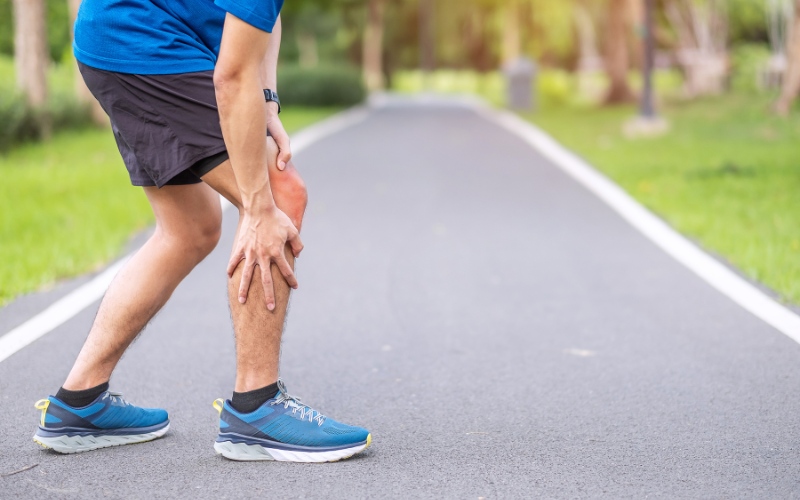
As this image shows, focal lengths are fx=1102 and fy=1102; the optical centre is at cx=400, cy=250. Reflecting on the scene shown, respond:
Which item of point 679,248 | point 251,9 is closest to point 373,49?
point 679,248

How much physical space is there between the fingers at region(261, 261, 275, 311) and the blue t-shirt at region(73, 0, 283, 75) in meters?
0.60

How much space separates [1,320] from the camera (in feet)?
17.6

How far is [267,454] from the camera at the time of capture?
3.34 meters

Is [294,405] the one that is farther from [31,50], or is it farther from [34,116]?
[31,50]

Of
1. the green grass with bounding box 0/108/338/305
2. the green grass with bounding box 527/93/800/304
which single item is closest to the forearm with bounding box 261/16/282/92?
the green grass with bounding box 0/108/338/305

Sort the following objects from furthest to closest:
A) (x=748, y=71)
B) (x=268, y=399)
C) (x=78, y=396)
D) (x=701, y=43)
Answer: (x=701, y=43) < (x=748, y=71) < (x=78, y=396) < (x=268, y=399)

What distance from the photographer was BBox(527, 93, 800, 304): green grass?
7160mm

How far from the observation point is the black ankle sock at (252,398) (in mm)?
3264

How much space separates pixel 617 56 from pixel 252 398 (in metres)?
27.0

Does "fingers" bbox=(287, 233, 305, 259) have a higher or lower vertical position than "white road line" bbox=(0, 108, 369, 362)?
higher

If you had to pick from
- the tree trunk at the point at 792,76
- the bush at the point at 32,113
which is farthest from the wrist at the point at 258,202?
the tree trunk at the point at 792,76

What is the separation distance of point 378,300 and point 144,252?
2579mm

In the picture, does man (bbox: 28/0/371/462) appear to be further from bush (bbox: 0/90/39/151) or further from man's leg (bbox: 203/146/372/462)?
bush (bbox: 0/90/39/151)

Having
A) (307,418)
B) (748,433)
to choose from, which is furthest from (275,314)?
(748,433)
